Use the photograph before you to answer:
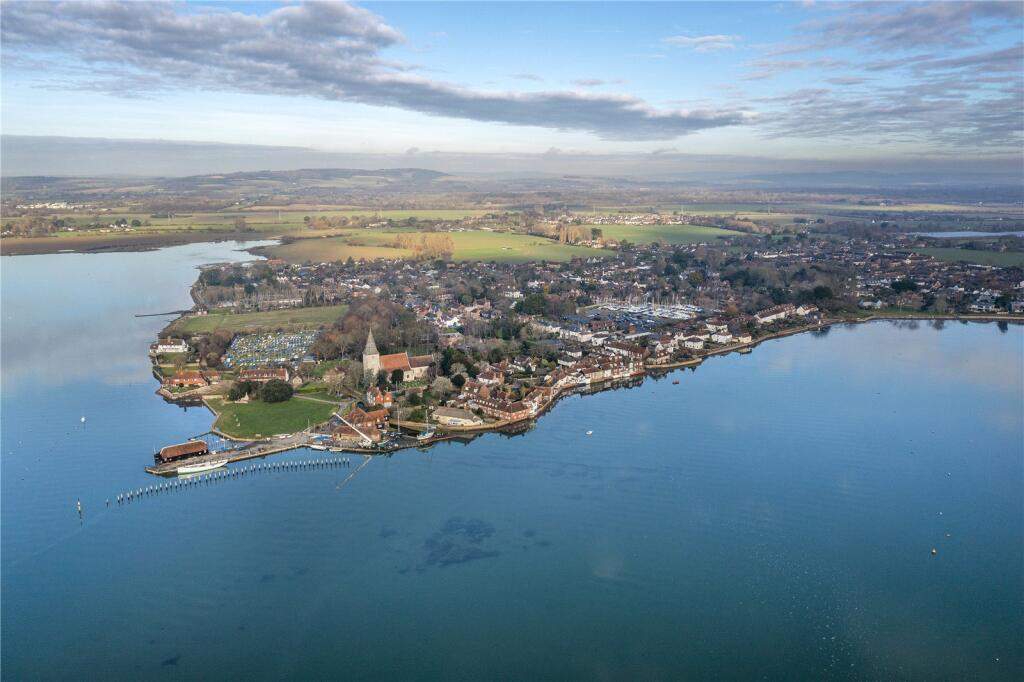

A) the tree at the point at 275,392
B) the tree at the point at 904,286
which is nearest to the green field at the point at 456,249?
the tree at the point at 904,286

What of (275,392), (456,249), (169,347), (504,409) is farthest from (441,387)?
(456,249)

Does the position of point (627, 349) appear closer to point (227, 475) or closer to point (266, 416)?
point (266, 416)

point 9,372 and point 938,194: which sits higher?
point 938,194

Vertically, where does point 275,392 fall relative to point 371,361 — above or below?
below

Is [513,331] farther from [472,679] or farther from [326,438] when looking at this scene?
[472,679]

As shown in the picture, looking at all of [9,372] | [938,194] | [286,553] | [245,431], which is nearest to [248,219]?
[9,372]

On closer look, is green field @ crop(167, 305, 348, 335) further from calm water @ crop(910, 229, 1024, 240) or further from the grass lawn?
calm water @ crop(910, 229, 1024, 240)
